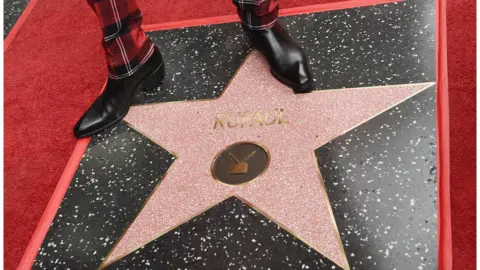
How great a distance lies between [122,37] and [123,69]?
3.8 inches

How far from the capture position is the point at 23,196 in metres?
1.22

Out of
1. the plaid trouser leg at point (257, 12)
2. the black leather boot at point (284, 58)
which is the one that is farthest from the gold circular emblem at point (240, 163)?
the plaid trouser leg at point (257, 12)

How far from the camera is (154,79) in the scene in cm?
134

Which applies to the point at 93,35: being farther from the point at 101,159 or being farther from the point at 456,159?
the point at 456,159

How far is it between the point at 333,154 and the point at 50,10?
1272mm

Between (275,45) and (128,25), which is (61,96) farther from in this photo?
(275,45)

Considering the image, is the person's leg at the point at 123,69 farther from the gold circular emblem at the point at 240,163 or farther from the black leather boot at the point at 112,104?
the gold circular emblem at the point at 240,163

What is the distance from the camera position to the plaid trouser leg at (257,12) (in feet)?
3.89

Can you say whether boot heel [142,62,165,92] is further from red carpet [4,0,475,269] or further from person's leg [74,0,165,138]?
red carpet [4,0,475,269]

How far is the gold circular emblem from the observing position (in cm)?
110

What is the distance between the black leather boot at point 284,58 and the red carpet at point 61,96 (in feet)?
0.93

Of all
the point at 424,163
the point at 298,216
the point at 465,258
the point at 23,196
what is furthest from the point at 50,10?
the point at 465,258

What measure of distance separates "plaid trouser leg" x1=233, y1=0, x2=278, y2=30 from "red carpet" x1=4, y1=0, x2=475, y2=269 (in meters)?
0.28

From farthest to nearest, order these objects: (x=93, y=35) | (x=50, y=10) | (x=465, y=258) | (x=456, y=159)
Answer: (x=50, y=10)
(x=93, y=35)
(x=456, y=159)
(x=465, y=258)
